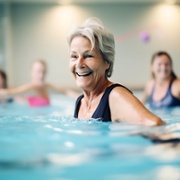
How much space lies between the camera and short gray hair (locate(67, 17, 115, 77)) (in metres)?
2.07

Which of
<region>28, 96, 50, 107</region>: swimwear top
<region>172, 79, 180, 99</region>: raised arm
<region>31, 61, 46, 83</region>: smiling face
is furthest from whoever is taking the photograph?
<region>31, 61, 46, 83</region>: smiling face

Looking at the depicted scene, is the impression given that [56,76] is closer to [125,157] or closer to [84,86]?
[84,86]

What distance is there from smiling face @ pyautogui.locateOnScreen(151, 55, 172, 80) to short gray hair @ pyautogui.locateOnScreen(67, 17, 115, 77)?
2.26m

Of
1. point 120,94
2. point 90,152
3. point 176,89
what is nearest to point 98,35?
point 120,94

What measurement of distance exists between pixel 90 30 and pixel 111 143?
68cm

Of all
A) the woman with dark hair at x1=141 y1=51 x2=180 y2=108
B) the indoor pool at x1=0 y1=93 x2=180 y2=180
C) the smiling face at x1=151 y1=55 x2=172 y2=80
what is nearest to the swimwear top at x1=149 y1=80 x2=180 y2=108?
the woman with dark hair at x1=141 y1=51 x2=180 y2=108

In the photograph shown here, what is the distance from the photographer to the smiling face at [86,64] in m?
2.11

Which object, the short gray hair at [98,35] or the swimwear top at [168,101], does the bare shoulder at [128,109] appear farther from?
the swimwear top at [168,101]

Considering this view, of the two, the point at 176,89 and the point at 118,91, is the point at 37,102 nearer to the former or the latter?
the point at 176,89

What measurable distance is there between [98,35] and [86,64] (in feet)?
0.61

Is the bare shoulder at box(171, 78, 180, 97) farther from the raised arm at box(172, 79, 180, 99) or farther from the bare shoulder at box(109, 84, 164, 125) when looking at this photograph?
the bare shoulder at box(109, 84, 164, 125)

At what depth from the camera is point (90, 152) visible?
158 cm

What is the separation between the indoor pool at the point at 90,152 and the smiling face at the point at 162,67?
7.01 ft

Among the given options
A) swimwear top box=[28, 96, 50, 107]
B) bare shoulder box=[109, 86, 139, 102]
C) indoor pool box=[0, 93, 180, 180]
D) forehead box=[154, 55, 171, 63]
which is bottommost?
swimwear top box=[28, 96, 50, 107]
